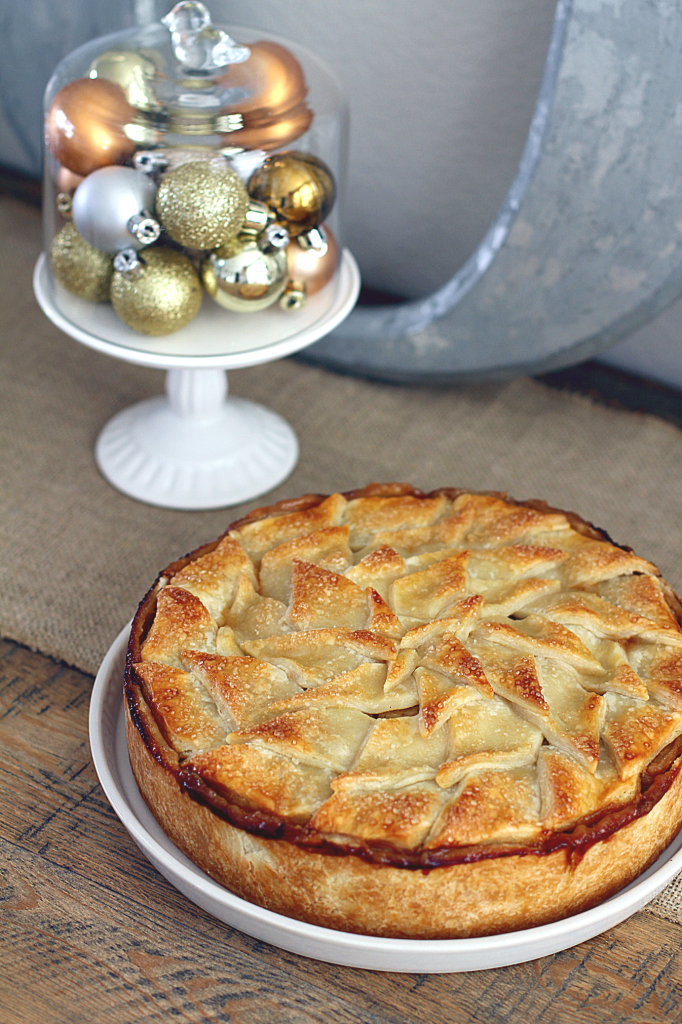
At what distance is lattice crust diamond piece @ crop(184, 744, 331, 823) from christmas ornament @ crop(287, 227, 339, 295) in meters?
0.72

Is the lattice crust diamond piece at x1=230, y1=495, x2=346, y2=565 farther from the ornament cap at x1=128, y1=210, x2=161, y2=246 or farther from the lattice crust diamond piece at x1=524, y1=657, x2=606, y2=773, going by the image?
the ornament cap at x1=128, y1=210, x2=161, y2=246

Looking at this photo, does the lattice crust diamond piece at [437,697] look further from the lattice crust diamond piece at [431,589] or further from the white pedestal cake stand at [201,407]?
the white pedestal cake stand at [201,407]

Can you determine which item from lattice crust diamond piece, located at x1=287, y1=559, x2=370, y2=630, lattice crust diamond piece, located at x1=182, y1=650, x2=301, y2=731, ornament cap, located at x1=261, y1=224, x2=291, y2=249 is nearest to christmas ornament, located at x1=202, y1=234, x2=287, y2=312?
ornament cap, located at x1=261, y1=224, x2=291, y2=249

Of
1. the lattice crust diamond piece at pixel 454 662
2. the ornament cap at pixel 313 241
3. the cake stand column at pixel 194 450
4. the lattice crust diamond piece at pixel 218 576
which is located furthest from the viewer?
the cake stand column at pixel 194 450

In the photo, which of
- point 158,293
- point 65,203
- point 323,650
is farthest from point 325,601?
point 65,203

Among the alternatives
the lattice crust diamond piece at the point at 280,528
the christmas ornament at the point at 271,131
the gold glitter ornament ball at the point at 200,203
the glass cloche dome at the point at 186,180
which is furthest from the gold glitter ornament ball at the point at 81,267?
the lattice crust diamond piece at the point at 280,528

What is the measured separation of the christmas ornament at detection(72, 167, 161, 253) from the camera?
1.22 m

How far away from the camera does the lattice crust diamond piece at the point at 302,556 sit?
1.00 metres

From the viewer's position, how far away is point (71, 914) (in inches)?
36.0

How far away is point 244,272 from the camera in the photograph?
126cm

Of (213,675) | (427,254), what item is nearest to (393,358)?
(427,254)

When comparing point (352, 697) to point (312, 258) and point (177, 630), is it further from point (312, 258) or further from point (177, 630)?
point (312, 258)

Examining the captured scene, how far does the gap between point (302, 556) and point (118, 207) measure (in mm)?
505

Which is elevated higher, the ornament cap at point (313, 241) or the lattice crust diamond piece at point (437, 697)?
the ornament cap at point (313, 241)
